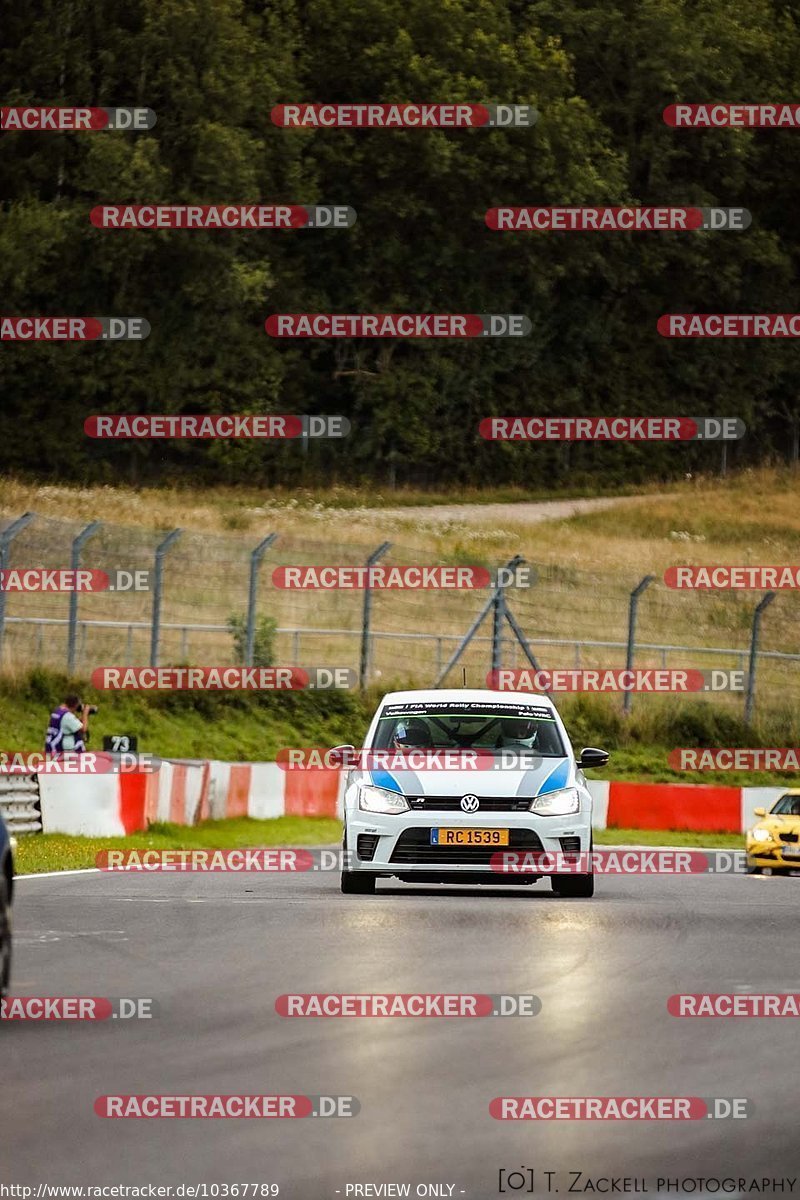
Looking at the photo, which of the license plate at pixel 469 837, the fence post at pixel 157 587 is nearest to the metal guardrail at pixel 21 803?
the license plate at pixel 469 837

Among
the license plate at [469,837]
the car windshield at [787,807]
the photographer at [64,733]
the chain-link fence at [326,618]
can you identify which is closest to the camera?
the license plate at [469,837]

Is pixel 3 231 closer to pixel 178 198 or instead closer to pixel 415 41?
pixel 178 198

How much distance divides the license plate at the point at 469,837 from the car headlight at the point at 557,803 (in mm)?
300

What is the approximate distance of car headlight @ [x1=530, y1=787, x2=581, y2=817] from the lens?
17688 millimetres

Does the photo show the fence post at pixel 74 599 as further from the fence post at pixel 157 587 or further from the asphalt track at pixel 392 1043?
the asphalt track at pixel 392 1043

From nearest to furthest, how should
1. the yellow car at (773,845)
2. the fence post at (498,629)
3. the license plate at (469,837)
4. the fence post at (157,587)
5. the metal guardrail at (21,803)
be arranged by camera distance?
1. the license plate at (469,837)
2. the metal guardrail at (21,803)
3. the yellow car at (773,845)
4. the fence post at (157,587)
5. the fence post at (498,629)

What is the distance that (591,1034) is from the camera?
10141mm

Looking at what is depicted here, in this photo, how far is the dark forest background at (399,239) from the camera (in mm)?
65250

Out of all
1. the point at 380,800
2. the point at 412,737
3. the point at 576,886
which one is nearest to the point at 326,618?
the point at 412,737

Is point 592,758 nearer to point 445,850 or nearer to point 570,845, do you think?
point 570,845

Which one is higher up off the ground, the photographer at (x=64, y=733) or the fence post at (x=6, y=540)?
the fence post at (x=6, y=540)

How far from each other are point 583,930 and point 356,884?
340 centimetres

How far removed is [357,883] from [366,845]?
2.06ft

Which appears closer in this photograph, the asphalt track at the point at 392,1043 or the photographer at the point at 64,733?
the asphalt track at the point at 392,1043
